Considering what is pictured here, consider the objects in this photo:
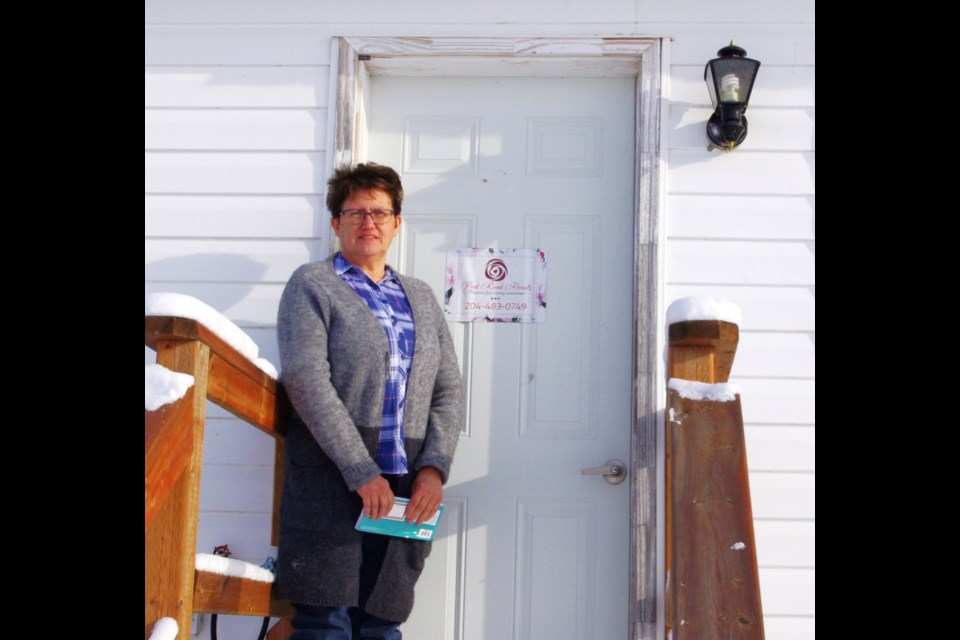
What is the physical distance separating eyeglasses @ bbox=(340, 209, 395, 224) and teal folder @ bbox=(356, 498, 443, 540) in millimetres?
830

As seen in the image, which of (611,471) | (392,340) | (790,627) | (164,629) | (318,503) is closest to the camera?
(164,629)

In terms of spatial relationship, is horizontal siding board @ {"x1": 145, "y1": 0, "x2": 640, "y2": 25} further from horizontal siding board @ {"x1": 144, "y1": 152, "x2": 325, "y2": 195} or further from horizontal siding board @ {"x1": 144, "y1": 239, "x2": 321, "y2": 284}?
horizontal siding board @ {"x1": 144, "y1": 239, "x2": 321, "y2": 284}

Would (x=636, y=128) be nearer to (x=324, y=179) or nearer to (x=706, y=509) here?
(x=324, y=179)

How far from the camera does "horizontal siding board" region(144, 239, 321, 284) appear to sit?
3293 millimetres

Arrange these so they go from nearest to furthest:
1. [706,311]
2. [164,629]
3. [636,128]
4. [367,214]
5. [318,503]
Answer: [164,629], [706,311], [318,503], [367,214], [636,128]

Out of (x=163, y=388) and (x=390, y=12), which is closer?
(x=163, y=388)

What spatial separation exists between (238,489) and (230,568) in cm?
77

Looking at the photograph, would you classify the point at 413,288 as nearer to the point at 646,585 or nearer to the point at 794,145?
the point at 646,585

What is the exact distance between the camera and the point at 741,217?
3246 millimetres

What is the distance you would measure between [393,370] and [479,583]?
875 mm

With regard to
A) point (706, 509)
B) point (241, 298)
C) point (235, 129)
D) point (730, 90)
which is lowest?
point (706, 509)

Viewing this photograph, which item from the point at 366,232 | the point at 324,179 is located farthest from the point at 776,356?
the point at 324,179
